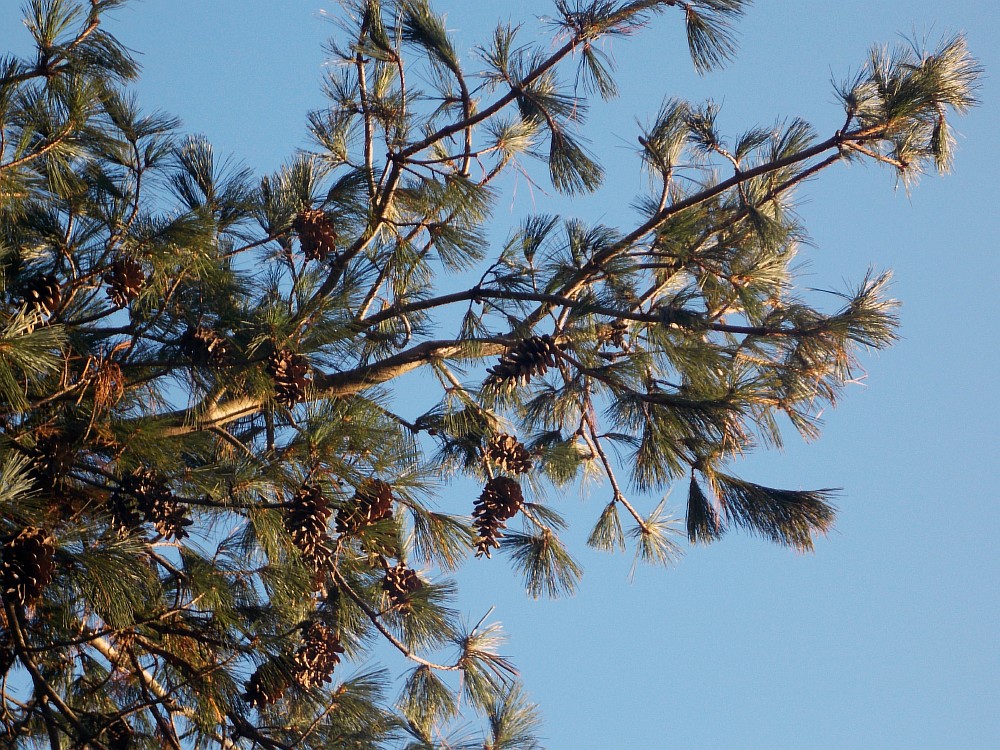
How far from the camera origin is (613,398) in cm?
357

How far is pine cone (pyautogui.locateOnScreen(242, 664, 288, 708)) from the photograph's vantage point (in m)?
3.28

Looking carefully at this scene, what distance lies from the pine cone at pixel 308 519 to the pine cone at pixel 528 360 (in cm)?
65

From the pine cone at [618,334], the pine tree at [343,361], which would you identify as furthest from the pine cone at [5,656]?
the pine cone at [618,334]

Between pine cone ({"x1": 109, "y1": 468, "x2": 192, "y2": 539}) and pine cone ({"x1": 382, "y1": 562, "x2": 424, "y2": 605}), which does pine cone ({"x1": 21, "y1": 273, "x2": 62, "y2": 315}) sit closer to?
pine cone ({"x1": 109, "y1": 468, "x2": 192, "y2": 539})

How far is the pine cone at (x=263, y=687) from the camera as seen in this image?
129 inches

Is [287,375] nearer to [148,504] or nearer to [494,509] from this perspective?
[148,504]

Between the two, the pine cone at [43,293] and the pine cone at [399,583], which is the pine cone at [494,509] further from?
the pine cone at [43,293]

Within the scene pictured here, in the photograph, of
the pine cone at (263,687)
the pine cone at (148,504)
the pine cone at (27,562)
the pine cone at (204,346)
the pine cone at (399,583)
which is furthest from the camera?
the pine cone at (399,583)

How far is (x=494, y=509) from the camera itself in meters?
3.59

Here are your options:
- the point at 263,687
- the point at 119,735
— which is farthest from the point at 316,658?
the point at 119,735

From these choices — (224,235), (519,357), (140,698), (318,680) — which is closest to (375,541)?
(318,680)

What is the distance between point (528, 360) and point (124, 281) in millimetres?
1142

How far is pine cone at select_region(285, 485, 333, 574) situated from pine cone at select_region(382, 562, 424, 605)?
507mm

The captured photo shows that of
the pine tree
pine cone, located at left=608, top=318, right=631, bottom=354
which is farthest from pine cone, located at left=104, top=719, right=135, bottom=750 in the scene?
pine cone, located at left=608, top=318, right=631, bottom=354
